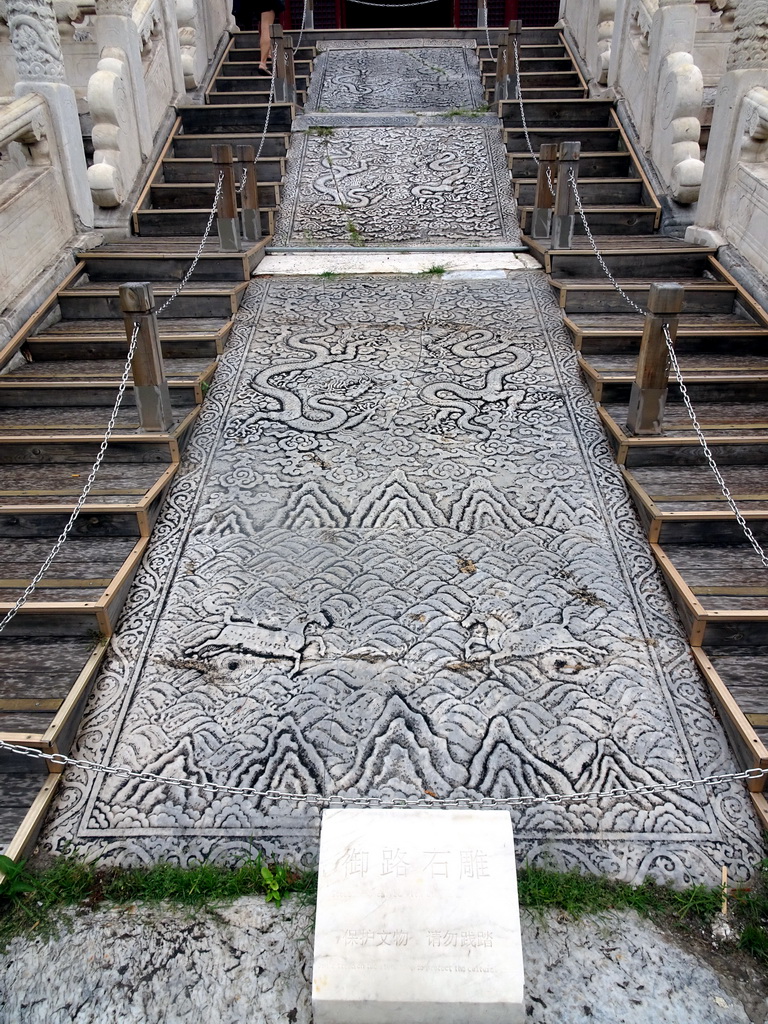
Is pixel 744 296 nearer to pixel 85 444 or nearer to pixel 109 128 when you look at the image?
pixel 85 444

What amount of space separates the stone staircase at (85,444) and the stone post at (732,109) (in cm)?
385

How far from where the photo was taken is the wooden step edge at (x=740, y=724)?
2.88 metres

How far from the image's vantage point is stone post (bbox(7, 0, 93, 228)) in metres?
5.83

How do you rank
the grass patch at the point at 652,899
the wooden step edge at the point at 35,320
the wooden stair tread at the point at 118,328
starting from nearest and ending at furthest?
the grass patch at the point at 652,899 < the wooden step edge at the point at 35,320 < the wooden stair tread at the point at 118,328

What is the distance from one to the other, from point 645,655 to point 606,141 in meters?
6.86

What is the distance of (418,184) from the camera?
8086 millimetres

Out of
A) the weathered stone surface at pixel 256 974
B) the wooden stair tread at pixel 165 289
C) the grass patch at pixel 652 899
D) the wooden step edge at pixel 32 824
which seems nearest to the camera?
the weathered stone surface at pixel 256 974

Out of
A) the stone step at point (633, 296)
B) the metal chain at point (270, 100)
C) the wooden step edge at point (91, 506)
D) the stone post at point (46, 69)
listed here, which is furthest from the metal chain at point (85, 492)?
the stone step at point (633, 296)

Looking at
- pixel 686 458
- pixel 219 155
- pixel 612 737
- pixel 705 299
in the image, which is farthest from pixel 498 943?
pixel 219 155

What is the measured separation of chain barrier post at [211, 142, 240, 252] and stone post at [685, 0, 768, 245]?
3.92 metres

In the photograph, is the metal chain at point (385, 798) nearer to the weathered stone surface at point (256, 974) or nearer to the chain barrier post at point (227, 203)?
the weathered stone surface at point (256, 974)

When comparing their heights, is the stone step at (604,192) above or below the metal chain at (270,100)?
below

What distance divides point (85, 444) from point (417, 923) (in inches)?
134

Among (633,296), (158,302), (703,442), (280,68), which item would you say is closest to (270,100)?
(280,68)
